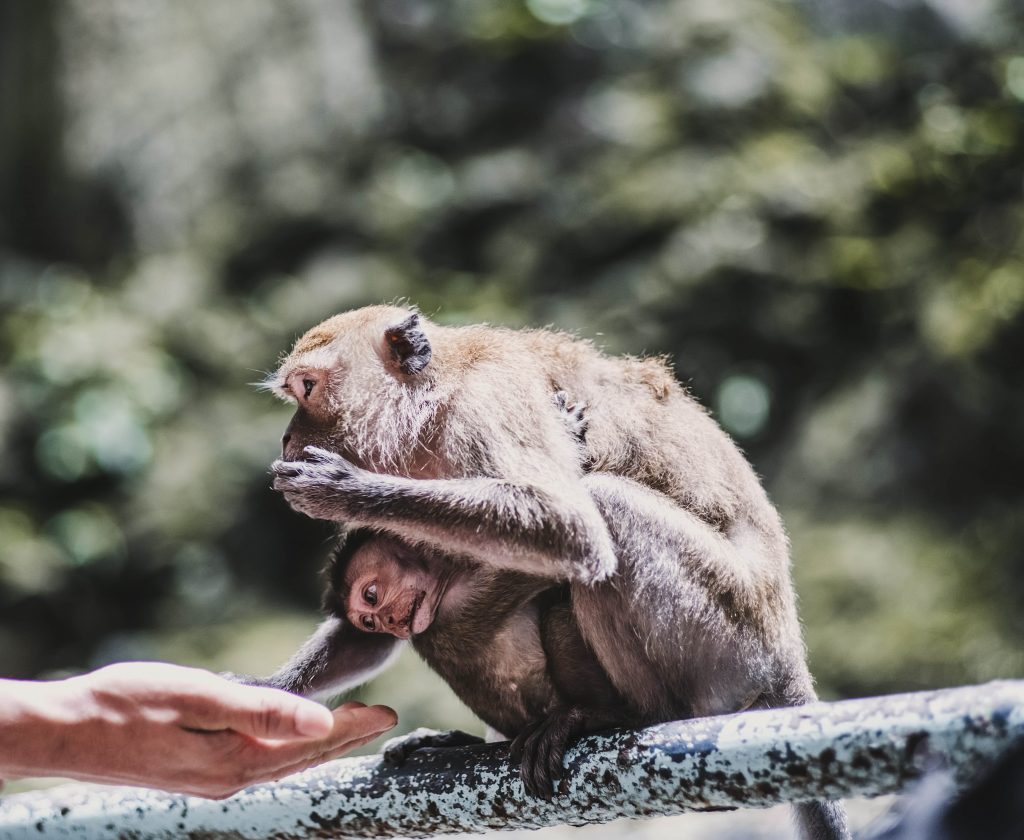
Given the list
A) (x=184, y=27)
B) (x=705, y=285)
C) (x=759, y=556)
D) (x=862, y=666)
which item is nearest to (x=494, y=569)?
(x=759, y=556)

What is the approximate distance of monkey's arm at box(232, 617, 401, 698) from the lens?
Answer: 3.53 metres

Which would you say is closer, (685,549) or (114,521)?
(685,549)

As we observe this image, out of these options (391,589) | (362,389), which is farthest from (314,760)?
(362,389)

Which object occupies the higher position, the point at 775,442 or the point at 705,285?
the point at 705,285

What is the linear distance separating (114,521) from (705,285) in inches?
194

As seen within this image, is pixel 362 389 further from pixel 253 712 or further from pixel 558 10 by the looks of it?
pixel 558 10

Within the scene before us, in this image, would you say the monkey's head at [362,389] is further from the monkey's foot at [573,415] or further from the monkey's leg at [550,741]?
the monkey's leg at [550,741]

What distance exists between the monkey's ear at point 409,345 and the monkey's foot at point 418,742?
1.11 meters

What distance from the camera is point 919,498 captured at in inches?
289

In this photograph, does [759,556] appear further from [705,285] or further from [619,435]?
[705,285]

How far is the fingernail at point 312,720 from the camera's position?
2.67 meters

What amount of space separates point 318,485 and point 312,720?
68cm

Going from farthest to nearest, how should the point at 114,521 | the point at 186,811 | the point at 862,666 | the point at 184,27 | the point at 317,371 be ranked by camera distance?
the point at 184,27 → the point at 114,521 → the point at 862,666 → the point at 317,371 → the point at 186,811

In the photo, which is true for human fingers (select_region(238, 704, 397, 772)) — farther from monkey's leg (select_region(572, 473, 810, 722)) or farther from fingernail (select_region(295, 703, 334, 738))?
monkey's leg (select_region(572, 473, 810, 722))
